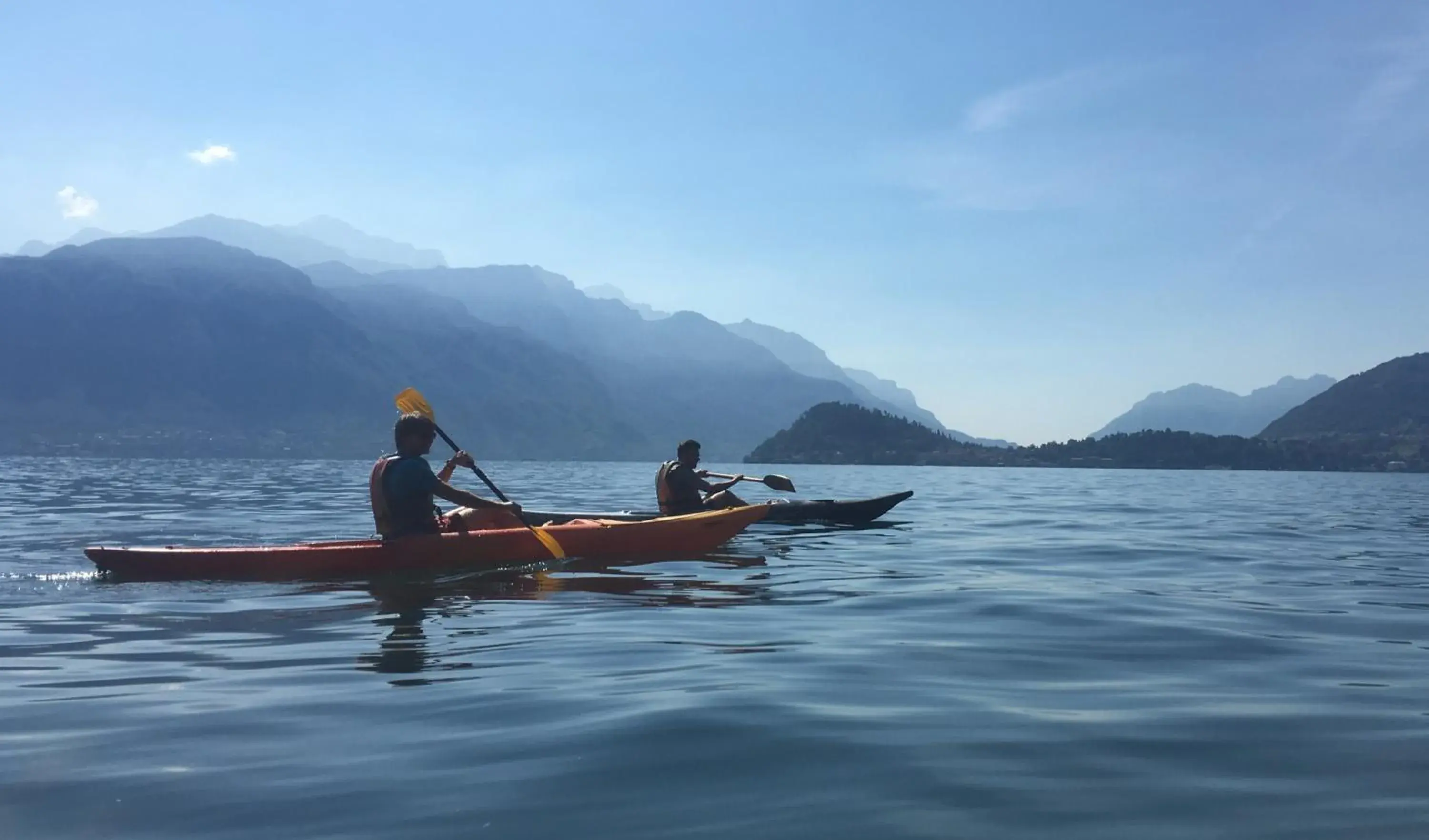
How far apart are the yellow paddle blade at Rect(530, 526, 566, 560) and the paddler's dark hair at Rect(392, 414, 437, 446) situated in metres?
2.05

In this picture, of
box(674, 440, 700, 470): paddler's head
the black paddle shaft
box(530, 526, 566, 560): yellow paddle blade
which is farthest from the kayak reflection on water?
box(674, 440, 700, 470): paddler's head

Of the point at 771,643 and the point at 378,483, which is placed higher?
the point at 378,483

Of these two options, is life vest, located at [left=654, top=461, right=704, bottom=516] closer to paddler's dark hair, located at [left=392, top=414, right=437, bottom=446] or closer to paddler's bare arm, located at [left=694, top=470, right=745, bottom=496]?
paddler's bare arm, located at [left=694, top=470, right=745, bottom=496]

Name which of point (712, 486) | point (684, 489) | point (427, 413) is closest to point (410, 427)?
point (427, 413)

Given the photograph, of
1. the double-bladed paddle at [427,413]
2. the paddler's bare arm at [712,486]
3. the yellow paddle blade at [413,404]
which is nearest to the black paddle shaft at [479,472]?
the double-bladed paddle at [427,413]

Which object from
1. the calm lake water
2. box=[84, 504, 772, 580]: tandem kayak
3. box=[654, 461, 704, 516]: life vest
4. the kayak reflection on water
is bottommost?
the calm lake water

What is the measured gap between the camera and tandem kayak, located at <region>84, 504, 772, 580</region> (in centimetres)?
1181

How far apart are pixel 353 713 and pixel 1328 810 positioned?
5370 millimetres

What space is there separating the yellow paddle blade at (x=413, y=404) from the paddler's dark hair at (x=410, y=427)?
98cm

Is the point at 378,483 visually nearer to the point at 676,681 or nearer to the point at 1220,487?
the point at 676,681

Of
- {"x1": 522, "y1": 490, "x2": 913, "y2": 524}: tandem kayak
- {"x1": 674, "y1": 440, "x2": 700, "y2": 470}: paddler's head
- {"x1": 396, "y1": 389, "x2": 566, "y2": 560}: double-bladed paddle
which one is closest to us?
{"x1": 396, "y1": 389, "x2": 566, "y2": 560}: double-bladed paddle

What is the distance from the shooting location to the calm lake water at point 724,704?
14.7ft

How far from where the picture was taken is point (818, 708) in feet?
20.2

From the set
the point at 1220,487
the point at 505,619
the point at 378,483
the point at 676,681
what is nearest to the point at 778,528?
the point at 378,483
